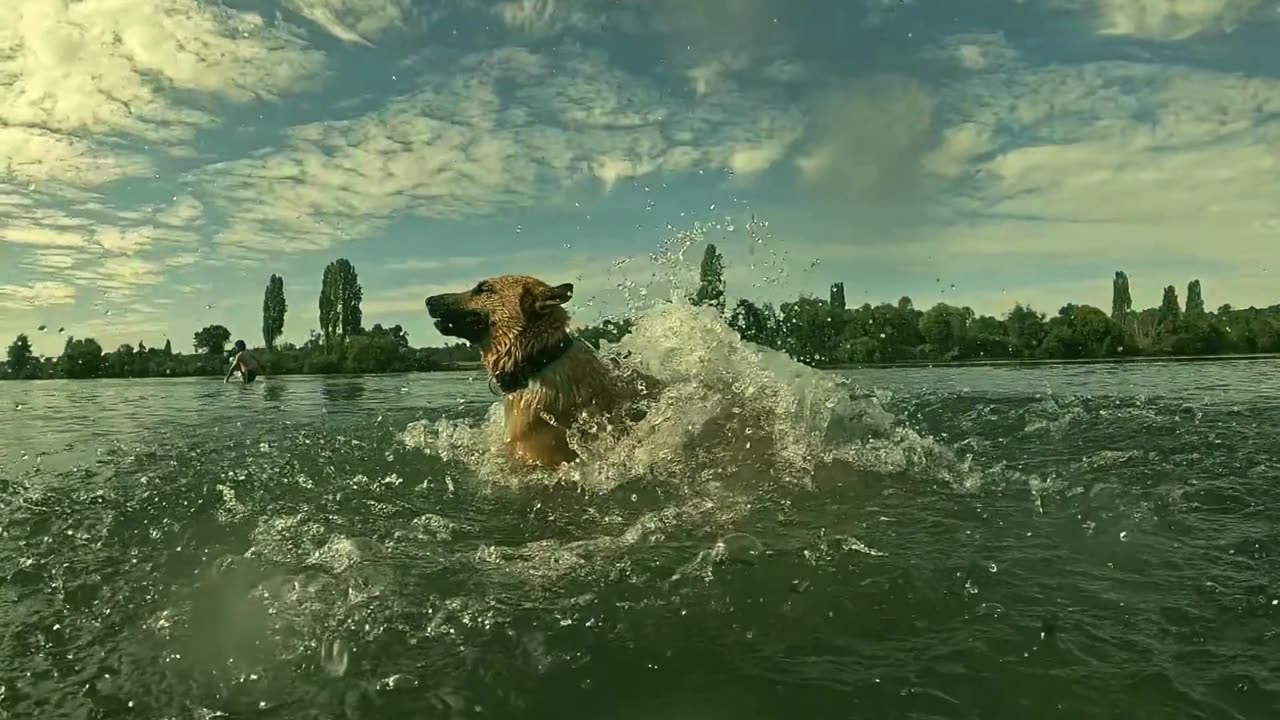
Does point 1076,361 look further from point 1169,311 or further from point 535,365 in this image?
point 535,365

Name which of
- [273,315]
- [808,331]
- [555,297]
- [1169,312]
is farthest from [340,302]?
[1169,312]

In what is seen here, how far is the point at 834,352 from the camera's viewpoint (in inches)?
Result: 1034

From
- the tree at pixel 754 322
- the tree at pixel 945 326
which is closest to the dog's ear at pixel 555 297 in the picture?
the tree at pixel 754 322

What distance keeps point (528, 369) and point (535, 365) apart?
84mm

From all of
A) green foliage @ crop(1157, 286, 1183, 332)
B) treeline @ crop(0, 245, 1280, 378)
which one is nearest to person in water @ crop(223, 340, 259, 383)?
treeline @ crop(0, 245, 1280, 378)

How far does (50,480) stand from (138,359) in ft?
103

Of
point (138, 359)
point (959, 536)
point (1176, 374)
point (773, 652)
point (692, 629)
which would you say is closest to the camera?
point (773, 652)

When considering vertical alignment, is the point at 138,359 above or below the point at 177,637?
above

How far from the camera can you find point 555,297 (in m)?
8.28

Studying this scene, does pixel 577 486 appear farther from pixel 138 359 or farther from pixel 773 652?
pixel 138 359

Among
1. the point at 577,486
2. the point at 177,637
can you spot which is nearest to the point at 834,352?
the point at 577,486

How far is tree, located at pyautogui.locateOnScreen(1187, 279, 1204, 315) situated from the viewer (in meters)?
30.8

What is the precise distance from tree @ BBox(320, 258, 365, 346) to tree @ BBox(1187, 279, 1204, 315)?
106 feet

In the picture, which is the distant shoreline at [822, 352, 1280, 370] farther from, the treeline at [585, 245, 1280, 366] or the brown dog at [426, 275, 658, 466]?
the brown dog at [426, 275, 658, 466]
